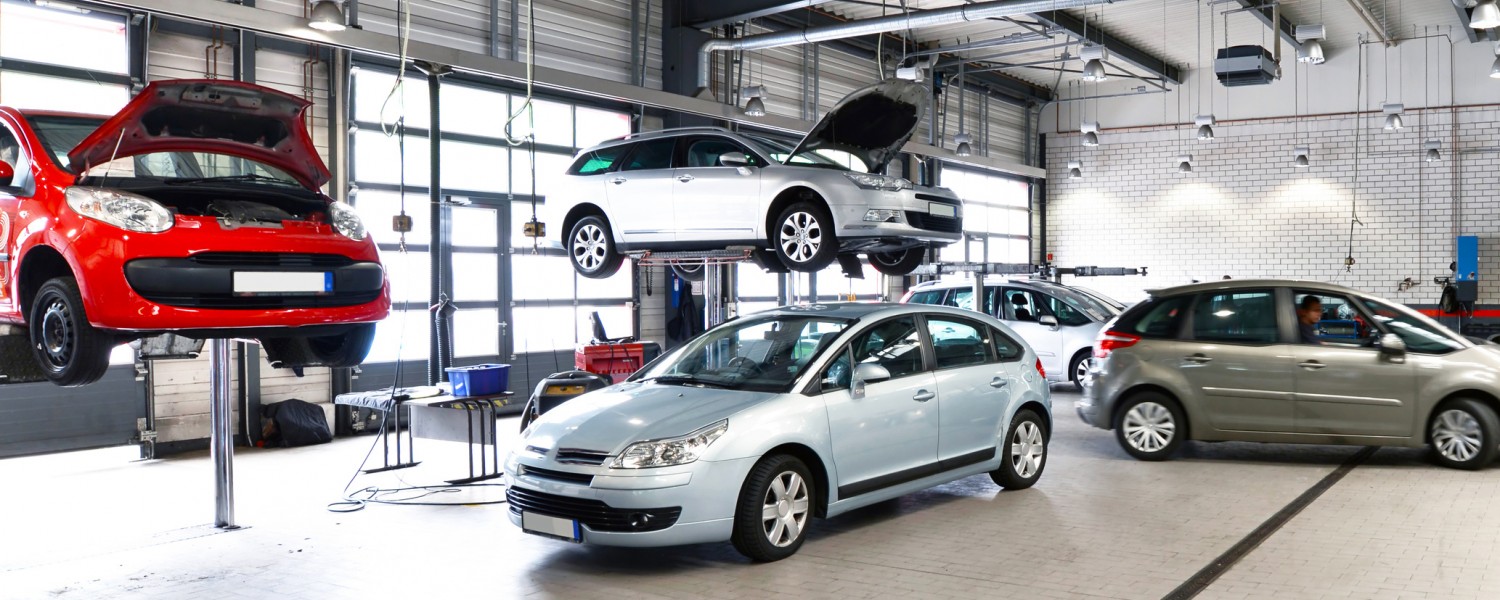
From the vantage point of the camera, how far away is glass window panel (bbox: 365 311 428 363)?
37.0 feet

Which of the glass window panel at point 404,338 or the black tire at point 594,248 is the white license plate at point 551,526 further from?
the glass window panel at point 404,338

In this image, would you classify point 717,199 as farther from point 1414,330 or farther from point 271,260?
point 1414,330

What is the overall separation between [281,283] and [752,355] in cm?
250

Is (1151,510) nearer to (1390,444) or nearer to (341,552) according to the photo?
(1390,444)

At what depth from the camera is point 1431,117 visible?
1958 centimetres

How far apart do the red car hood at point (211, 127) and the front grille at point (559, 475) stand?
2.23 metres

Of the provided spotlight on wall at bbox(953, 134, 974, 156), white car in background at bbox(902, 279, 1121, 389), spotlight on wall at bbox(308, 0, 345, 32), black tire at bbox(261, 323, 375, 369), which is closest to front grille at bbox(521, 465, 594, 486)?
black tire at bbox(261, 323, 375, 369)

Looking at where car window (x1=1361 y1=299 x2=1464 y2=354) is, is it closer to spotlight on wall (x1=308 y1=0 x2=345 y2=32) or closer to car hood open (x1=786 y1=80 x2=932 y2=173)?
car hood open (x1=786 y1=80 x2=932 y2=173)

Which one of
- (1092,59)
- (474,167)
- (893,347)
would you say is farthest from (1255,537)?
(474,167)

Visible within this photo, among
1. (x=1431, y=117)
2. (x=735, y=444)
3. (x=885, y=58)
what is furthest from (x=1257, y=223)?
(x=735, y=444)

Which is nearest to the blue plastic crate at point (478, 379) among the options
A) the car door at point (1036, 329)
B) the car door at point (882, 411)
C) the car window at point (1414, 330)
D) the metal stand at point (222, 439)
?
the metal stand at point (222, 439)

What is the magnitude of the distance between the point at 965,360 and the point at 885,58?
1268 centimetres

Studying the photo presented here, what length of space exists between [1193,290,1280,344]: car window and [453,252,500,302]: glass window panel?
766cm

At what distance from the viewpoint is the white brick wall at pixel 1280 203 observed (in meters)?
19.4
